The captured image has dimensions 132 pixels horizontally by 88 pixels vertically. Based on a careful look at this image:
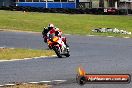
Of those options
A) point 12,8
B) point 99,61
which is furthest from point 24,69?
point 12,8

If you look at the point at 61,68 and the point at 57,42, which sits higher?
the point at 57,42

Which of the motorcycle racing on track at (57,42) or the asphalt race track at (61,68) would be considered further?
the motorcycle racing on track at (57,42)

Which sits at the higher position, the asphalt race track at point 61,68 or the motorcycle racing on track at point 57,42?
the motorcycle racing on track at point 57,42

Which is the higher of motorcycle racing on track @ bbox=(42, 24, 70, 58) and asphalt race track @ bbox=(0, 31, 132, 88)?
motorcycle racing on track @ bbox=(42, 24, 70, 58)

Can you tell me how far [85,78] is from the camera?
23.1 ft

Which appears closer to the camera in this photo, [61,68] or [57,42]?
[61,68]

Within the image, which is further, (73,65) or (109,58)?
(109,58)

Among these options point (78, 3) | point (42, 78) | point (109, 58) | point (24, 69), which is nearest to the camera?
point (42, 78)

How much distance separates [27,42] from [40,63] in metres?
11.0

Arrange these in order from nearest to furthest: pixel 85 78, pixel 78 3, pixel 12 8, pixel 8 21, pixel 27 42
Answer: pixel 85 78 < pixel 27 42 < pixel 8 21 < pixel 12 8 < pixel 78 3

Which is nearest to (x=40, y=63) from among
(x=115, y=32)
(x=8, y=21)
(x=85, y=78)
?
(x=85, y=78)

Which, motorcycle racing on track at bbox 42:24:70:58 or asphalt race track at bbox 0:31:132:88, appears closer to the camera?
asphalt race track at bbox 0:31:132:88

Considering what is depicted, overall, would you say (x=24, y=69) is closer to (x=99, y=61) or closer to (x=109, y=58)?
(x=99, y=61)

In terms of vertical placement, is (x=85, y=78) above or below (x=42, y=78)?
above
